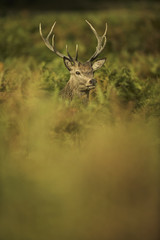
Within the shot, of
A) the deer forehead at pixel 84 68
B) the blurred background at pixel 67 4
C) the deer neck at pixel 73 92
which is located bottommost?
the deer neck at pixel 73 92

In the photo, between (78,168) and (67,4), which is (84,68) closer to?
(78,168)

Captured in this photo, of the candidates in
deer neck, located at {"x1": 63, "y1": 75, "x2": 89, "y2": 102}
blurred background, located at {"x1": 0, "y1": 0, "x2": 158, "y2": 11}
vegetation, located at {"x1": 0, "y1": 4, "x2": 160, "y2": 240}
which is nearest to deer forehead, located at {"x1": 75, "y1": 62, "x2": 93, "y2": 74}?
deer neck, located at {"x1": 63, "y1": 75, "x2": 89, "y2": 102}

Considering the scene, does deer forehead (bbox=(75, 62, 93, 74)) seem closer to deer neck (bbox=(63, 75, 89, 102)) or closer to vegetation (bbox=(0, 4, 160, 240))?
deer neck (bbox=(63, 75, 89, 102))

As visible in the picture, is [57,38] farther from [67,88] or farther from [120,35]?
[67,88]

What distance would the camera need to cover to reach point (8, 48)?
10633 millimetres

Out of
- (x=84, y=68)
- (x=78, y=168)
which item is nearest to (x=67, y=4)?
(x=84, y=68)

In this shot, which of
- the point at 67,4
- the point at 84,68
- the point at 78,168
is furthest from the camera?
the point at 67,4

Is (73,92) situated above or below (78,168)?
above

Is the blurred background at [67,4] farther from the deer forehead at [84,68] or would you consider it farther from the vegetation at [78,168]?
the vegetation at [78,168]

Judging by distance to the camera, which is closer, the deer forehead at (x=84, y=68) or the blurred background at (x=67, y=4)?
the deer forehead at (x=84, y=68)

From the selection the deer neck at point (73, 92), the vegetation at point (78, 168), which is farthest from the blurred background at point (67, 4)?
the vegetation at point (78, 168)

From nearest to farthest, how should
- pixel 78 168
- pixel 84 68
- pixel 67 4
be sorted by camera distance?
pixel 78 168 < pixel 84 68 < pixel 67 4

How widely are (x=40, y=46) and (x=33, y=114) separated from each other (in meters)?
7.96

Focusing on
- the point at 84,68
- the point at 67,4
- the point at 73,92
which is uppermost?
the point at 67,4
